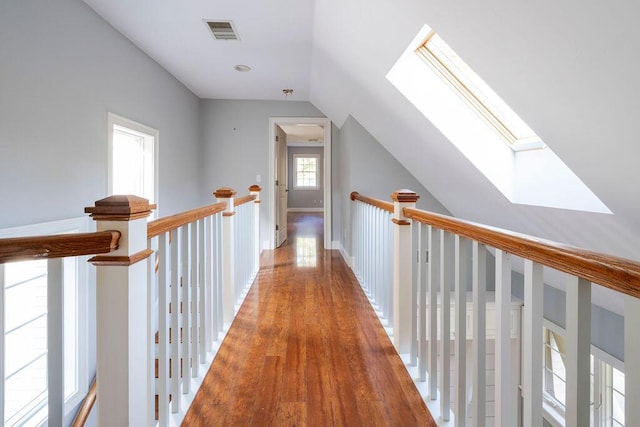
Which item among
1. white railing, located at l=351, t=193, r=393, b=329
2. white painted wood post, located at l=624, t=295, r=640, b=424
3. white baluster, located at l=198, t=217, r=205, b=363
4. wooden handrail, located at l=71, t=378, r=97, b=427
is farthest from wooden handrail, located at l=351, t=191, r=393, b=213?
wooden handrail, located at l=71, t=378, r=97, b=427

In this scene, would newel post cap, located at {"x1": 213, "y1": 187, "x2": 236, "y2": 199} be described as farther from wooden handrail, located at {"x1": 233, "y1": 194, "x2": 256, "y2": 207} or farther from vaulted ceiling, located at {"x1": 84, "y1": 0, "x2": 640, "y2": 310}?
vaulted ceiling, located at {"x1": 84, "y1": 0, "x2": 640, "y2": 310}

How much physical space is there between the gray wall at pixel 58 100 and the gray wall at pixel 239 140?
1.72 meters

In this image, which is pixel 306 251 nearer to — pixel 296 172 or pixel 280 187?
pixel 280 187

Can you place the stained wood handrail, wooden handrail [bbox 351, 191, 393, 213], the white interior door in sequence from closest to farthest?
the stained wood handrail
wooden handrail [bbox 351, 191, 393, 213]
the white interior door

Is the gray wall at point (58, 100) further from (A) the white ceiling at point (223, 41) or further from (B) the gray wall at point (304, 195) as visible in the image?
(B) the gray wall at point (304, 195)

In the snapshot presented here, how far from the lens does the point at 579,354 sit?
0.69 meters

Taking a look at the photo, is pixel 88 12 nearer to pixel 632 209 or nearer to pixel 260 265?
pixel 260 265

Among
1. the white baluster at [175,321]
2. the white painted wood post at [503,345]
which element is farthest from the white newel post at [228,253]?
the white painted wood post at [503,345]

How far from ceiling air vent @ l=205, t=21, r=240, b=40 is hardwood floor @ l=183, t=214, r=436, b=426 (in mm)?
2224

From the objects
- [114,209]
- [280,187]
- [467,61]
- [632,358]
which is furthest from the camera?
[280,187]

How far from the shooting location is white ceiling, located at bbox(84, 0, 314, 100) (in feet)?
8.84

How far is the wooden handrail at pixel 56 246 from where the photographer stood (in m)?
0.76

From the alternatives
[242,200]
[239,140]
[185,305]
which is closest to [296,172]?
[239,140]

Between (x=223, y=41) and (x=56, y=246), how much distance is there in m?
2.96
